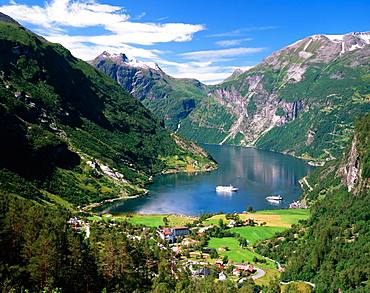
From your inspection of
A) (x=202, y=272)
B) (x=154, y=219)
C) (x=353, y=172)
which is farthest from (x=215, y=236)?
(x=353, y=172)

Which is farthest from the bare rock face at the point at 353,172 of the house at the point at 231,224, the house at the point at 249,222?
the house at the point at 231,224

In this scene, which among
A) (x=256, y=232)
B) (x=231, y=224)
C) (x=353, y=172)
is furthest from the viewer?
(x=231, y=224)

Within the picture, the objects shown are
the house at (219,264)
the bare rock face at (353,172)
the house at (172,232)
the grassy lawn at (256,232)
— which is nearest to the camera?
the house at (219,264)

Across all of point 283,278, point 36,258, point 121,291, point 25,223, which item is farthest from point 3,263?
point 283,278

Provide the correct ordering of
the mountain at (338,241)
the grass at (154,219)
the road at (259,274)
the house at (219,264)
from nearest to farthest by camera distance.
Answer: the mountain at (338,241), the road at (259,274), the house at (219,264), the grass at (154,219)

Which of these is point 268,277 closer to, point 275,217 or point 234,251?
point 234,251

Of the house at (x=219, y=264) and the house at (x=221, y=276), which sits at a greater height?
the house at (x=221, y=276)

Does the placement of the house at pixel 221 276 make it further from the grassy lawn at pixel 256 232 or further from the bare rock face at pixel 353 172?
the bare rock face at pixel 353 172
